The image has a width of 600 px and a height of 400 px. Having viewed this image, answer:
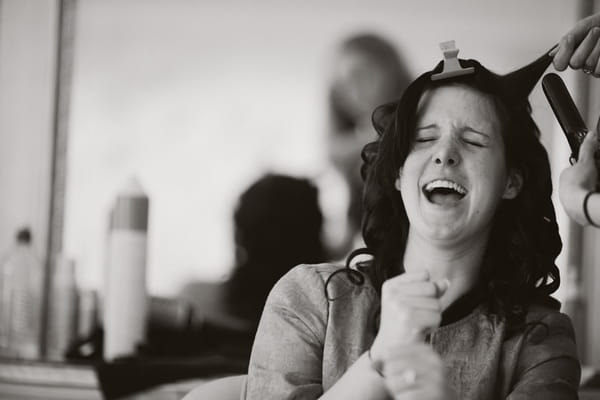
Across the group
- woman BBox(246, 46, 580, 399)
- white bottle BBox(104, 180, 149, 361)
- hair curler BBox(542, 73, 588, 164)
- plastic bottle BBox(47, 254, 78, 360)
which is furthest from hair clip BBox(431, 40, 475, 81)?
plastic bottle BBox(47, 254, 78, 360)

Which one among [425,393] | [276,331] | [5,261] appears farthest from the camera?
[5,261]

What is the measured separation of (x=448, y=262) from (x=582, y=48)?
1.07 feet

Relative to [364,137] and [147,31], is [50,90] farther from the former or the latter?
[364,137]

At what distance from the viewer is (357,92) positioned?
1.95m

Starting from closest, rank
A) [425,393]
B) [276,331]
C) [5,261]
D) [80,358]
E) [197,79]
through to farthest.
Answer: [425,393] < [276,331] < [80,358] < [5,261] < [197,79]

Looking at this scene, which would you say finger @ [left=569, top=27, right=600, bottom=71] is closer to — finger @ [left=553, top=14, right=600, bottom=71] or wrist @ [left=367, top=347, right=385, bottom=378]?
finger @ [left=553, top=14, right=600, bottom=71]

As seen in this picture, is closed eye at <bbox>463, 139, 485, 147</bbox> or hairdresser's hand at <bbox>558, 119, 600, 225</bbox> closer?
hairdresser's hand at <bbox>558, 119, 600, 225</bbox>

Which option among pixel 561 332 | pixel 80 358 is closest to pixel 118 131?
pixel 80 358

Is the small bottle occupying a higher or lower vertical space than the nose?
lower

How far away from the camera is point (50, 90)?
2.00m

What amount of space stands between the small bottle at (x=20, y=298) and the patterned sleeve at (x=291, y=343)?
0.92 meters

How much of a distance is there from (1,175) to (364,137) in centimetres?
87

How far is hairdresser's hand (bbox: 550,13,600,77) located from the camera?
108cm

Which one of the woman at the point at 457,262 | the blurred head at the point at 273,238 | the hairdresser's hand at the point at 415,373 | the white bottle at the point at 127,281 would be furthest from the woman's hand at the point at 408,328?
the blurred head at the point at 273,238
